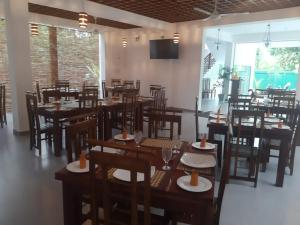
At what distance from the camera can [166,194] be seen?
4.85 ft

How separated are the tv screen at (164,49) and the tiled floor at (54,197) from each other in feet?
18.0

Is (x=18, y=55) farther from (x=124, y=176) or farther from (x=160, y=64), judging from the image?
(x=160, y=64)

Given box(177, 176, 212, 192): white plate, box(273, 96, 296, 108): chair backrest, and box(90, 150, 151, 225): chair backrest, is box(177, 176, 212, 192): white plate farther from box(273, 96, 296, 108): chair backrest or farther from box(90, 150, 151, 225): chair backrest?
box(273, 96, 296, 108): chair backrest

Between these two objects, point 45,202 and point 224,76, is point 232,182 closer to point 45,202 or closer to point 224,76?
point 45,202

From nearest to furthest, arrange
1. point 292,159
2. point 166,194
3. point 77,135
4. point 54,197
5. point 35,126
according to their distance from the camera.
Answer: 1. point 166,194
2. point 77,135
3. point 54,197
4. point 292,159
5. point 35,126

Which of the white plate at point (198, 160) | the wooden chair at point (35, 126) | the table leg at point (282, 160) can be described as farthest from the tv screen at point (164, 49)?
the white plate at point (198, 160)

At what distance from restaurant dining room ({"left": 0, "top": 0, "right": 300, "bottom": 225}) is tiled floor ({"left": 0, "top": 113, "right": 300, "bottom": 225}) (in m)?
0.02

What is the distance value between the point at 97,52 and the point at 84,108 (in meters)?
6.22

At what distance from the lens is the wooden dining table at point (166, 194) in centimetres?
143

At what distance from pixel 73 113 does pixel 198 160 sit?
9.63 feet

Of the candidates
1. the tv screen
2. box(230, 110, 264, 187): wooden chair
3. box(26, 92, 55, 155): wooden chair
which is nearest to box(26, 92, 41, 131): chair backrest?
box(26, 92, 55, 155): wooden chair

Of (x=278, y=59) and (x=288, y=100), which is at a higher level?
(x=278, y=59)

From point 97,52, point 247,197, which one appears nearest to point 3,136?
point 247,197

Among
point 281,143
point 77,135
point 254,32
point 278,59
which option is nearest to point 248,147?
point 281,143
